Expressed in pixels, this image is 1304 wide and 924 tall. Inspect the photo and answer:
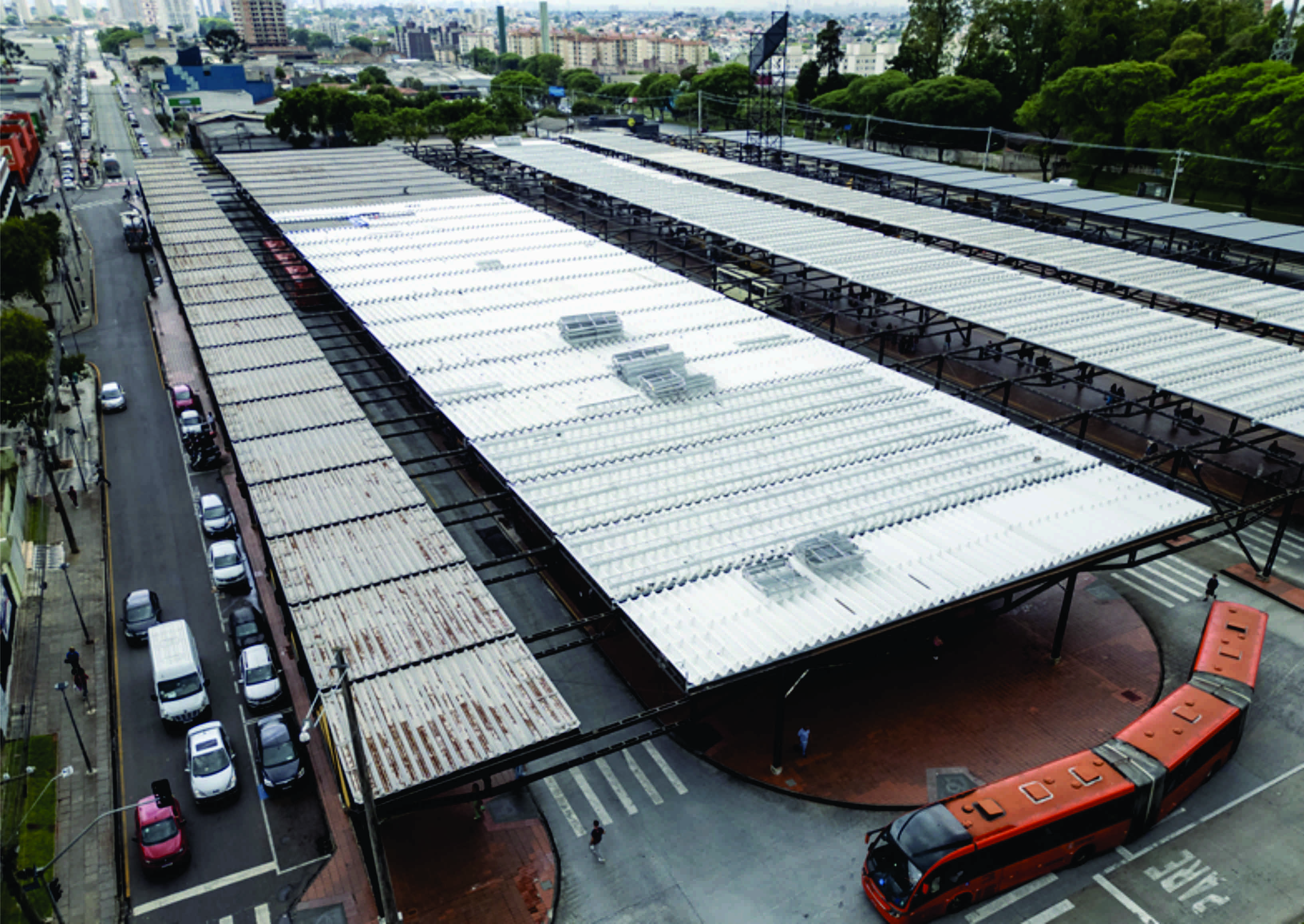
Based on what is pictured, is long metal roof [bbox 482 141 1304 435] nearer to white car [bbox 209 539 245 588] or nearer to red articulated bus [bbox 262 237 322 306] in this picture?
red articulated bus [bbox 262 237 322 306]

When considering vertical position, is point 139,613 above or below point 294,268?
below

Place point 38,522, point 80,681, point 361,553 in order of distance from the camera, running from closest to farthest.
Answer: point 361,553, point 80,681, point 38,522

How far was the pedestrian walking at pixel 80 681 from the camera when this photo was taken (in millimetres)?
31109

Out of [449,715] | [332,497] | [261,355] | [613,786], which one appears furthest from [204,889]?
[261,355]

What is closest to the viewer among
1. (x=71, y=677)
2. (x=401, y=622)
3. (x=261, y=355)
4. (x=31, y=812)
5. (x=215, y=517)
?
(x=401, y=622)

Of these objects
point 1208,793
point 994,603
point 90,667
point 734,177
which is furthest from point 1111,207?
point 90,667

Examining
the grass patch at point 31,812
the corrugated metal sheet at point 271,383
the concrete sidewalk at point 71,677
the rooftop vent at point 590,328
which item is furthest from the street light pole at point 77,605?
the rooftop vent at point 590,328

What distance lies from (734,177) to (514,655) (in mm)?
71310

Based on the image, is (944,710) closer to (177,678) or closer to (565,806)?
(565,806)

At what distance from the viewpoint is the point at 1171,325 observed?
46.1 meters

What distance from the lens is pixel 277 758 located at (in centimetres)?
2750

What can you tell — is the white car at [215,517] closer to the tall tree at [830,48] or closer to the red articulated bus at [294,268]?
the red articulated bus at [294,268]

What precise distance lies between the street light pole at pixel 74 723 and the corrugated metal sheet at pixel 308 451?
9484mm

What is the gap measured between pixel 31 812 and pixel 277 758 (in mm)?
7037
